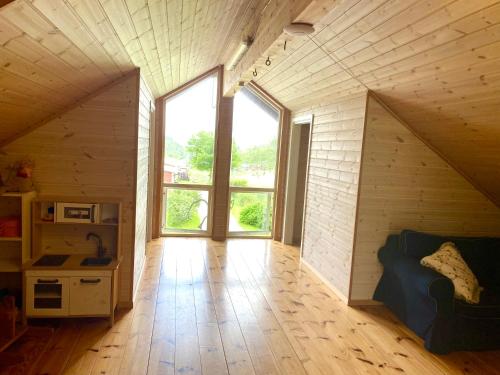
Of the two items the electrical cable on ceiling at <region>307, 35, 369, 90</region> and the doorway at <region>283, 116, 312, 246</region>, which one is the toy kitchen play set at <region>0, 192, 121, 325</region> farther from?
the doorway at <region>283, 116, 312, 246</region>

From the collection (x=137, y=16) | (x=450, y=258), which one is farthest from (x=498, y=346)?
(x=137, y=16)

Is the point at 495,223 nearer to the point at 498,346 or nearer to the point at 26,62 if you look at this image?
the point at 498,346

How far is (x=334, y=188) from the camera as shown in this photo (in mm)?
4340

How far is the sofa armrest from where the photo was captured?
9.77 ft

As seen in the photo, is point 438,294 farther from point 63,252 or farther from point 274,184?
point 274,184

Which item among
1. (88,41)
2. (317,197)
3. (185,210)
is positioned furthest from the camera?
(185,210)

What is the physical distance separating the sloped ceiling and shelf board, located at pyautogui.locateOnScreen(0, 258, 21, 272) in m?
0.99

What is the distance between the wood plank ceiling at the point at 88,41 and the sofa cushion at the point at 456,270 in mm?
2617

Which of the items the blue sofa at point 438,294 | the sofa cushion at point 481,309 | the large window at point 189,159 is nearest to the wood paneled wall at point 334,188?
the blue sofa at point 438,294

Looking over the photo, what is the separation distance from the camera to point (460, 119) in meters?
3.05

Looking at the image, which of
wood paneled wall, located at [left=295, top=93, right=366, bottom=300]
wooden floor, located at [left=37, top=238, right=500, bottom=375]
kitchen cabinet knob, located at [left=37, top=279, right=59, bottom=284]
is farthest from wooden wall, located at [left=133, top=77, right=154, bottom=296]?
wood paneled wall, located at [left=295, top=93, right=366, bottom=300]

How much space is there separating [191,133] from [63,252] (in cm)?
316

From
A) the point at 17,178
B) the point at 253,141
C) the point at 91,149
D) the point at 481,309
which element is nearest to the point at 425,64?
the point at 481,309

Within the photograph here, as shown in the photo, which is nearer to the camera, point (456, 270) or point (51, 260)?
point (51, 260)
